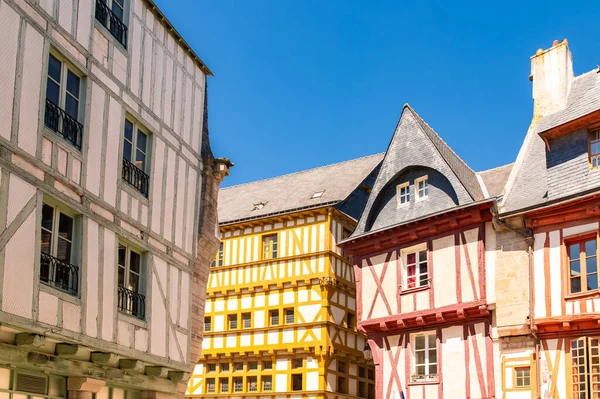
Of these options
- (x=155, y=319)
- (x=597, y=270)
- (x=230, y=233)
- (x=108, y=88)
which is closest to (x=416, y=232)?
(x=597, y=270)

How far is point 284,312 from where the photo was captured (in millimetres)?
30234

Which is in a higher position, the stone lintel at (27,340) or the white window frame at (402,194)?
the white window frame at (402,194)

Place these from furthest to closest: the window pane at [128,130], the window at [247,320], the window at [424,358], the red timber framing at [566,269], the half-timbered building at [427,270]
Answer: the window at [247,320] → the window at [424,358] → the half-timbered building at [427,270] → the red timber framing at [566,269] → the window pane at [128,130]

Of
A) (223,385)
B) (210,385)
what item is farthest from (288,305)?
(210,385)

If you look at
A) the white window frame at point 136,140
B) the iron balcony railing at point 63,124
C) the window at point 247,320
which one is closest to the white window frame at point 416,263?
the white window frame at point 136,140

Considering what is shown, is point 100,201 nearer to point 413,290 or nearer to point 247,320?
point 413,290

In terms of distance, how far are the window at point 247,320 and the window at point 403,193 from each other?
10218 mm

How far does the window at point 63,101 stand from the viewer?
40.9ft

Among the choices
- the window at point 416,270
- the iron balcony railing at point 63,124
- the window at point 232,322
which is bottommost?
the window at point 232,322

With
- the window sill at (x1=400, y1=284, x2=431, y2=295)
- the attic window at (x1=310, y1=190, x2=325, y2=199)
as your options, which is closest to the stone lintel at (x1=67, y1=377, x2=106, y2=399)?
the window sill at (x1=400, y1=284, x2=431, y2=295)

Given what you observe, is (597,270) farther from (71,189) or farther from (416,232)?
(71,189)

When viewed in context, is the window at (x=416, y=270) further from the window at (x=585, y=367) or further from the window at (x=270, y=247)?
the window at (x=270, y=247)

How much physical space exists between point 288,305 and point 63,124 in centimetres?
1847

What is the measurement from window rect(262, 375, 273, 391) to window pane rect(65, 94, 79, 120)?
18.6m
